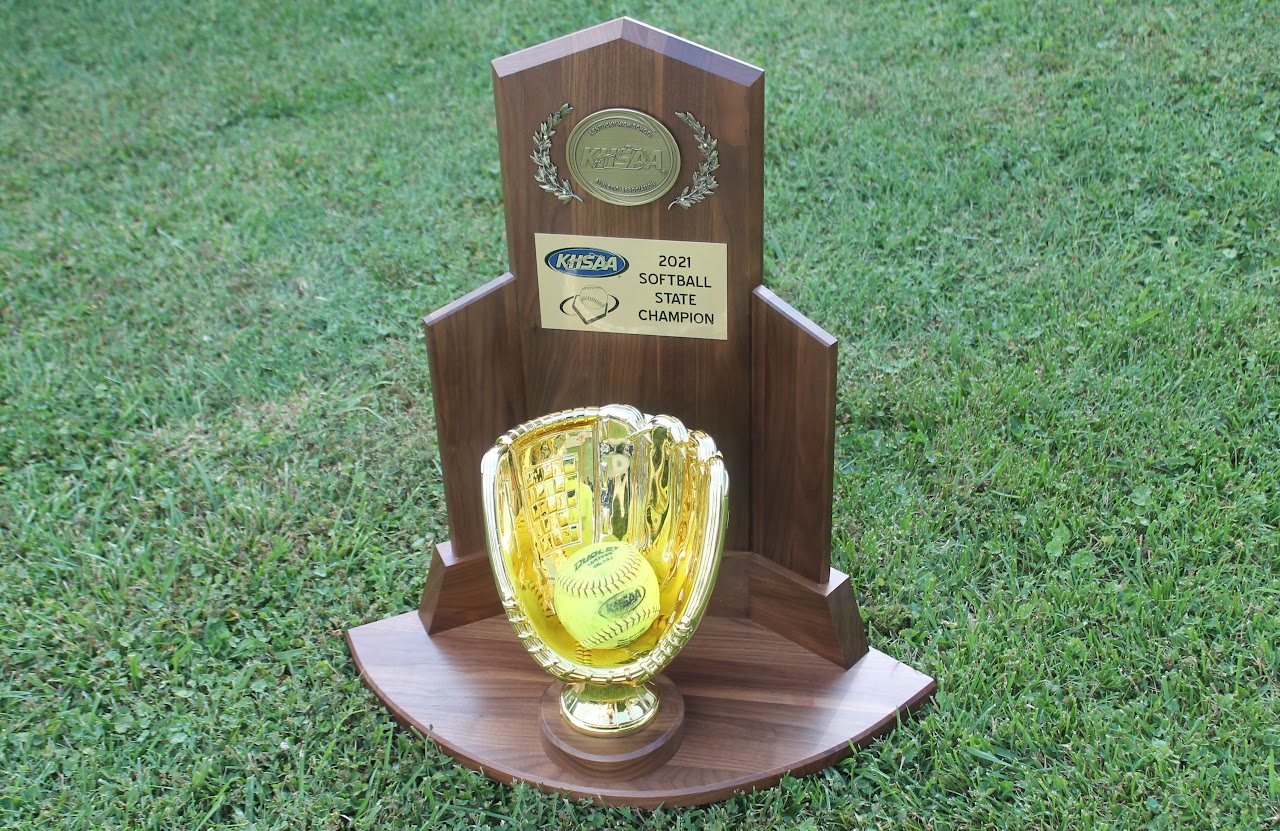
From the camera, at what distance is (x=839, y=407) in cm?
324

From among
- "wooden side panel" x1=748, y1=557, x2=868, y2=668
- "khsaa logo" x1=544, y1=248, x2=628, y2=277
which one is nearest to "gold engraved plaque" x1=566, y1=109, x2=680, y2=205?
"khsaa logo" x1=544, y1=248, x2=628, y2=277

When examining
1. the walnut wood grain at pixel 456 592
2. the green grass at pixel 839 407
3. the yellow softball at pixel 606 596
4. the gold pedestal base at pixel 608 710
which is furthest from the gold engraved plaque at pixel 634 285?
the green grass at pixel 839 407

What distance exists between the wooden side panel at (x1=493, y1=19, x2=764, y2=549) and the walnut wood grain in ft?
1.19

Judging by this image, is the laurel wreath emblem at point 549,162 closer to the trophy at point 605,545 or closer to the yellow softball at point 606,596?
the trophy at point 605,545

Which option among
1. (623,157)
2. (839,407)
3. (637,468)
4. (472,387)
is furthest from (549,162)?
(839,407)

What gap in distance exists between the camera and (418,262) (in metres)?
4.05

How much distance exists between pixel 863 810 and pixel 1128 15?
146 inches

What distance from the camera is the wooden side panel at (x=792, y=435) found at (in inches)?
84.5

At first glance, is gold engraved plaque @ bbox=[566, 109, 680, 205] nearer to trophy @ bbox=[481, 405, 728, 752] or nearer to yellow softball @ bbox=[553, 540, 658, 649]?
trophy @ bbox=[481, 405, 728, 752]

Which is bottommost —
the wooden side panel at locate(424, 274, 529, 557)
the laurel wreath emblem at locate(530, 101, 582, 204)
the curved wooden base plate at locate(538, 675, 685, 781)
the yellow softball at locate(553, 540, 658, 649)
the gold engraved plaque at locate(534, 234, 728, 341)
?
the curved wooden base plate at locate(538, 675, 685, 781)

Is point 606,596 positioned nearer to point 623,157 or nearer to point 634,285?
point 634,285

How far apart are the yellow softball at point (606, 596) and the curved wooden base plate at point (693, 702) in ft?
0.91

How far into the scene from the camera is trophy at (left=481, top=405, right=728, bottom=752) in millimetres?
2084

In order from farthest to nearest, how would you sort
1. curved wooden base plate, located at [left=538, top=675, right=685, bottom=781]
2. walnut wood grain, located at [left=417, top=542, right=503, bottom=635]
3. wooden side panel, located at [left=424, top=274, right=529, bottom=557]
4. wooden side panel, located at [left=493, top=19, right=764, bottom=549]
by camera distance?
walnut wood grain, located at [left=417, top=542, right=503, bottom=635], wooden side panel, located at [left=424, top=274, right=529, bottom=557], curved wooden base plate, located at [left=538, top=675, right=685, bottom=781], wooden side panel, located at [left=493, top=19, right=764, bottom=549]
